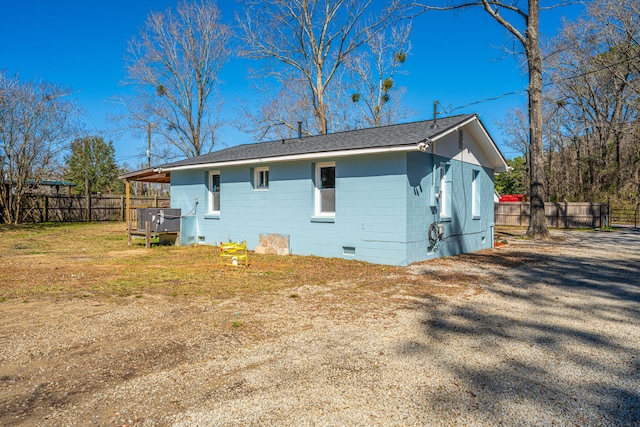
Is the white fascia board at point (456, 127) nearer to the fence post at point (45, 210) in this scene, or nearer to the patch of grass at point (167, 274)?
the patch of grass at point (167, 274)

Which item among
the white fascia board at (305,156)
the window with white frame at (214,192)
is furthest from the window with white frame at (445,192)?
the window with white frame at (214,192)

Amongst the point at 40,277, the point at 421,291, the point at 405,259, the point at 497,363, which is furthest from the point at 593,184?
the point at 40,277

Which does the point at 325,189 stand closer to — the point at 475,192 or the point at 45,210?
the point at 475,192

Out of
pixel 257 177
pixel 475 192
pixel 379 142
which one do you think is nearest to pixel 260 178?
pixel 257 177

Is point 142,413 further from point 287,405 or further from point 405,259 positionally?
point 405,259

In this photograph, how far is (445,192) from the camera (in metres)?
10.7

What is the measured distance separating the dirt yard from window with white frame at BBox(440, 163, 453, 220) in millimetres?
3139

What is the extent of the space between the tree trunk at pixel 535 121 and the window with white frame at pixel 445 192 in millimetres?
6603

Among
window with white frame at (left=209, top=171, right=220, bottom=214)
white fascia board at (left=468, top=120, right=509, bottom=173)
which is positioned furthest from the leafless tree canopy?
window with white frame at (left=209, top=171, right=220, bottom=214)

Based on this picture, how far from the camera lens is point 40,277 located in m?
7.38

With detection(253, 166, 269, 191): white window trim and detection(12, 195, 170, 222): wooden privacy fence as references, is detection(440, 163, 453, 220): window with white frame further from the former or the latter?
detection(12, 195, 170, 222): wooden privacy fence

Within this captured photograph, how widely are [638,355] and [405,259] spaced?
5.24 meters

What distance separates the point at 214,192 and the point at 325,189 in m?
4.78

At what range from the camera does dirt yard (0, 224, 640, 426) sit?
2645 mm
